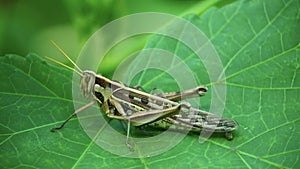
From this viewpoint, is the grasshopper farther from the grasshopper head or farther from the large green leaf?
the large green leaf

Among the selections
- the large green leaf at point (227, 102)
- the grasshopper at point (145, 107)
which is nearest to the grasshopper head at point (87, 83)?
the grasshopper at point (145, 107)

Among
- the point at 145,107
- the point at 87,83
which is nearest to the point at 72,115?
the point at 87,83

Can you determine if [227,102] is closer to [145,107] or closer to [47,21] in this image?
[145,107]

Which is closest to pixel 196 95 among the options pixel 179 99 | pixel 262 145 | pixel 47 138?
pixel 179 99

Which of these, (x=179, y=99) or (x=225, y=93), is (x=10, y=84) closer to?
(x=179, y=99)

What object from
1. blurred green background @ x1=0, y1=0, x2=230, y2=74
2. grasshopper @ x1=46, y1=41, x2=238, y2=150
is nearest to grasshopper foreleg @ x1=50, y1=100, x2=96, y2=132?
grasshopper @ x1=46, y1=41, x2=238, y2=150

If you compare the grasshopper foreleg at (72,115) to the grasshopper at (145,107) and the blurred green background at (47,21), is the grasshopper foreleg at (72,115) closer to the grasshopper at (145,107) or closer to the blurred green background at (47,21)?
the grasshopper at (145,107)
